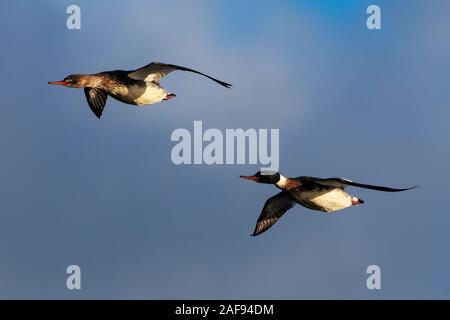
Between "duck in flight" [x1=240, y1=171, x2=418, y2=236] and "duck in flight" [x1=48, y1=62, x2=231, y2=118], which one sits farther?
"duck in flight" [x1=48, y1=62, x2=231, y2=118]

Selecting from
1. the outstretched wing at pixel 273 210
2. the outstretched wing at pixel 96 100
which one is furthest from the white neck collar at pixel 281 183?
the outstretched wing at pixel 96 100

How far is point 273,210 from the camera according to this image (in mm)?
29375

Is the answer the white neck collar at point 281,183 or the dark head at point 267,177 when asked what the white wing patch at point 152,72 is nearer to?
the dark head at point 267,177

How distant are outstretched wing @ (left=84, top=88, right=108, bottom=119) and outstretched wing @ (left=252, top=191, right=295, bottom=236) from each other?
4.40 meters

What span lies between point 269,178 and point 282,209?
212 cm

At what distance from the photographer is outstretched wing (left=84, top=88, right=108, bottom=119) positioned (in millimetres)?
29000

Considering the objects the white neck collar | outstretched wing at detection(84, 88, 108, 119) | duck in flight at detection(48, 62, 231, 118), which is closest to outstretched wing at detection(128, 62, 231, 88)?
duck in flight at detection(48, 62, 231, 118)

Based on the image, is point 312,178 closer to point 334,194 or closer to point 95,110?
point 334,194

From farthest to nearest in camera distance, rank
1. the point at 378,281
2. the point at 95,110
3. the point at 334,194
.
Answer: the point at 378,281 → the point at 95,110 → the point at 334,194

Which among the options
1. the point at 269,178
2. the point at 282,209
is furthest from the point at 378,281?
the point at 269,178

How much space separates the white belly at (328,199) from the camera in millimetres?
27172

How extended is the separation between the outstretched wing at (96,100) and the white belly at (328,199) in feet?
17.4

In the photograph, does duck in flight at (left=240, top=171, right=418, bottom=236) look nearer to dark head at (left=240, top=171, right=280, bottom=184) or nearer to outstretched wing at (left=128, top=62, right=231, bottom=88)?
dark head at (left=240, top=171, right=280, bottom=184)

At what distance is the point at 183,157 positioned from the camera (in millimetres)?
29578
